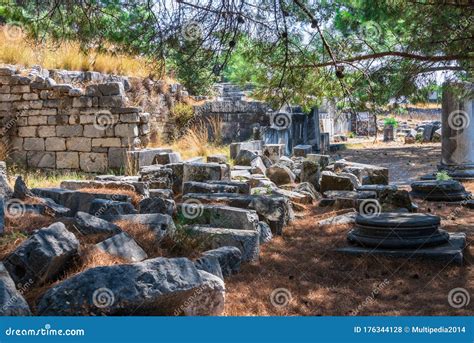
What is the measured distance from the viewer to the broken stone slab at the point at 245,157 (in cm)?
1282

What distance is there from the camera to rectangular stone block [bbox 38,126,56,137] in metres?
12.9

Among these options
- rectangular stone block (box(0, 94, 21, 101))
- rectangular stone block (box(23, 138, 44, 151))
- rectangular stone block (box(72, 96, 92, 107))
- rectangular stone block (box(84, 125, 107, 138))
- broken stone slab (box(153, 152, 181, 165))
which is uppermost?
rectangular stone block (box(0, 94, 21, 101))

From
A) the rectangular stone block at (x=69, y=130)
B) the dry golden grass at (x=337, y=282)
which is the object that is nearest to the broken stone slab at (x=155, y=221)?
the dry golden grass at (x=337, y=282)

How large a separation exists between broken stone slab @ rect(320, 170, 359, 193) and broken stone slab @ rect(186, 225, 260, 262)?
4.93 m

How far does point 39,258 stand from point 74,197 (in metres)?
3.03

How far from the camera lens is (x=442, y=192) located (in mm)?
10531

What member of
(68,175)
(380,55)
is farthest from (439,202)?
(68,175)

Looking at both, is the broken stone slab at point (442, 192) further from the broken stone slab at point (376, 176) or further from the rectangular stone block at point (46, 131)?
the rectangular stone block at point (46, 131)

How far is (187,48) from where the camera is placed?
21.1 ft

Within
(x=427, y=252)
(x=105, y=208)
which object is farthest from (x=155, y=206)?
(x=427, y=252)

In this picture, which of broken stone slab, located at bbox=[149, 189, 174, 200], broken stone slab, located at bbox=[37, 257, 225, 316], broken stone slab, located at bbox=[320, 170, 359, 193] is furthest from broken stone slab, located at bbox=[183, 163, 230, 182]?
broken stone slab, located at bbox=[37, 257, 225, 316]

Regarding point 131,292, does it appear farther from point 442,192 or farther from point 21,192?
point 442,192

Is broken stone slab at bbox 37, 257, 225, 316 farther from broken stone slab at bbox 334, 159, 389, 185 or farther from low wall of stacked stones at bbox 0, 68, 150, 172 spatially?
low wall of stacked stones at bbox 0, 68, 150, 172

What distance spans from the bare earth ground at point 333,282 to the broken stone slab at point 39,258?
1269 mm
